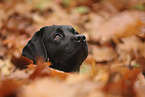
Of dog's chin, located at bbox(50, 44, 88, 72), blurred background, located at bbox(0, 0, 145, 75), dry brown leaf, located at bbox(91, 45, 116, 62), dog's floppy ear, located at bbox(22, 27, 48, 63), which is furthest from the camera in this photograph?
dry brown leaf, located at bbox(91, 45, 116, 62)

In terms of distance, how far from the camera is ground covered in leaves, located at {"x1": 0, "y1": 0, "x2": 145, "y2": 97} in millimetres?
1169

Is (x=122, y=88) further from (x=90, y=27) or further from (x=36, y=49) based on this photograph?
(x=90, y=27)

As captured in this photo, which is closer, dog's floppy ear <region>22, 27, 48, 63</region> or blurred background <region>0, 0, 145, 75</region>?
dog's floppy ear <region>22, 27, 48, 63</region>

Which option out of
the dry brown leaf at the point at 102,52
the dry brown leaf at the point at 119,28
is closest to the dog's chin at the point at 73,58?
the dry brown leaf at the point at 102,52

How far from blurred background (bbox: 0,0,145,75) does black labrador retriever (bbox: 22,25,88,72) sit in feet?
2.68

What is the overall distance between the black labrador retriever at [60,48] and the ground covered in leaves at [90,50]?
30 centimetres

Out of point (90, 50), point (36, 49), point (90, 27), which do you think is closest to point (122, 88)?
point (36, 49)

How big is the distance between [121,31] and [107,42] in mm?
480

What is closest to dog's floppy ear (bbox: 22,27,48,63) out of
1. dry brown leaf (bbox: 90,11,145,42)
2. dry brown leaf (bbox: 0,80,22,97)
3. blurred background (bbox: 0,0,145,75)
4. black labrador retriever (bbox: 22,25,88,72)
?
black labrador retriever (bbox: 22,25,88,72)

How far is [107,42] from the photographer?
5035mm

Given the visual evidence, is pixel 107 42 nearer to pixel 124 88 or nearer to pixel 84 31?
pixel 84 31

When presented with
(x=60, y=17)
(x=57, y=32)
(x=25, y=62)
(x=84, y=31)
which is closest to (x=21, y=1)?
(x=60, y=17)

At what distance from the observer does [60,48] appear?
2.67m

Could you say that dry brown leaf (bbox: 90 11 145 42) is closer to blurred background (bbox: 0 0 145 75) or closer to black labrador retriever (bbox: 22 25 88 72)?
blurred background (bbox: 0 0 145 75)
